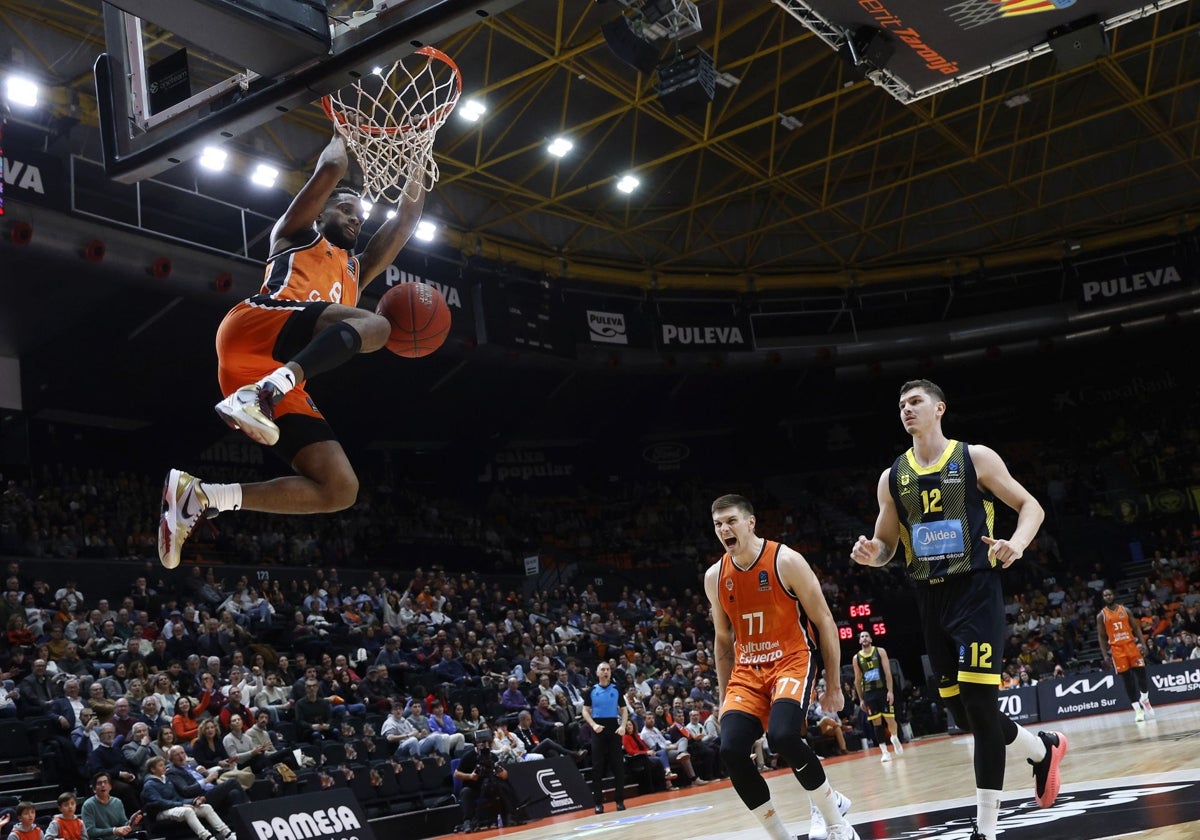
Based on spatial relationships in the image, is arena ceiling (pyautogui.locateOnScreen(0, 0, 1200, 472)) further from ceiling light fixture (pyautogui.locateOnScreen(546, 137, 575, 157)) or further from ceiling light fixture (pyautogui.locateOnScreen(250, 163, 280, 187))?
ceiling light fixture (pyautogui.locateOnScreen(250, 163, 280, 187))

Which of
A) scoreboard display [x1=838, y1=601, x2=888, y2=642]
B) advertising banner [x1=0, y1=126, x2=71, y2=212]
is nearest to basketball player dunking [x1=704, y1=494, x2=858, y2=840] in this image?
advertising banner [x1=0, y1=126, x2=71, y2=212]

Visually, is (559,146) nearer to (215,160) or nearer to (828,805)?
(215,160)

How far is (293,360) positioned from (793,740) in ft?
10.2

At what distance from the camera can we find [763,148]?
26.3m

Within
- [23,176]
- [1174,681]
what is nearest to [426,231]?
[23,176]

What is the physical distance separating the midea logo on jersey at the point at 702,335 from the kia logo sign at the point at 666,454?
23.3ft

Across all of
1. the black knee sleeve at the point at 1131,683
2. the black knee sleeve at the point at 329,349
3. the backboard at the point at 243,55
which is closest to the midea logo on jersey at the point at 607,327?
the black knee sleeve at the point at 1131,683

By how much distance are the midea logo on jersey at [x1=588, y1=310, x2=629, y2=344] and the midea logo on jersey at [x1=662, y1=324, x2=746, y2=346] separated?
1.26 metres

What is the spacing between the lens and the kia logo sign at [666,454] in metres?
34.4

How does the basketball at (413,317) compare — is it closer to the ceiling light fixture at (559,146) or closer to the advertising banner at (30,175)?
the advertising banner at (30,175)

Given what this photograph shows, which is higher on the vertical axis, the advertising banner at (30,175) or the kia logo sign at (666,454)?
the advertising banner at (30,175)

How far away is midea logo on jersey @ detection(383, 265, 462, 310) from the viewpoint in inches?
827

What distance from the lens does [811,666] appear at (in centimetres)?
629

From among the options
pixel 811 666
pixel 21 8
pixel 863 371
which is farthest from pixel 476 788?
pixel 863 371
